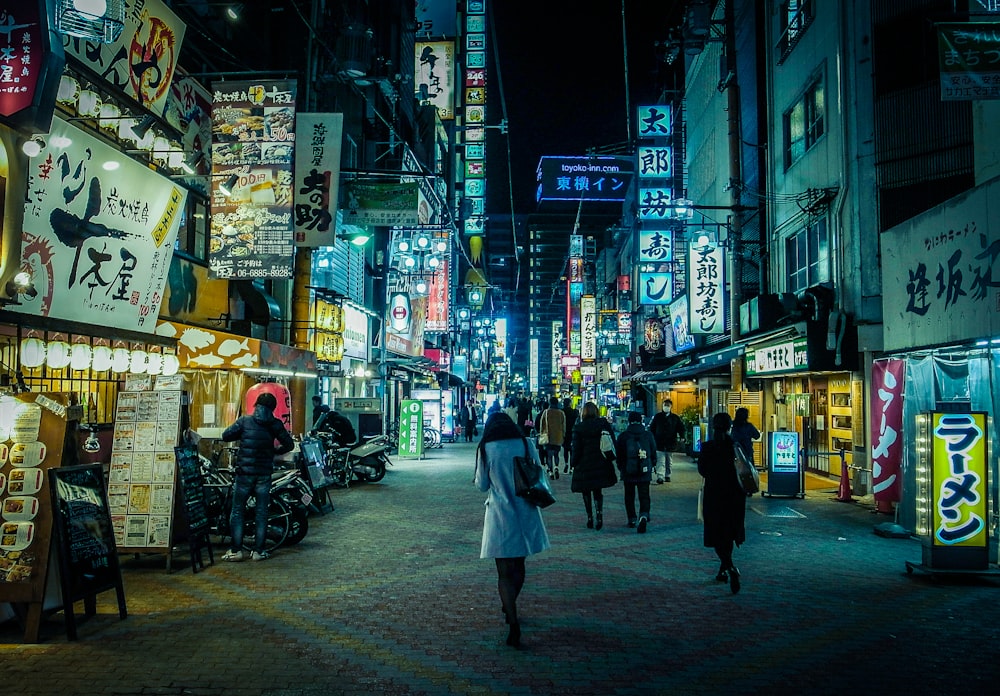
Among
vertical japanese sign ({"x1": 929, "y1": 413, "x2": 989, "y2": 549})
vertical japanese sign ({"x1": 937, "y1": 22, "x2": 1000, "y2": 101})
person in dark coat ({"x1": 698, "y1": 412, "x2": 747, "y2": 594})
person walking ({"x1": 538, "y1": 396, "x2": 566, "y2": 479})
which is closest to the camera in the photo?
person in dark coat ({"x1": 698, "y1": 412, "x2": 747, "y2": 594})

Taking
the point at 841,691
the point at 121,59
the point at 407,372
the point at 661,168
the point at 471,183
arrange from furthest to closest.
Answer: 1. the point at 471,183
2. the point at 407,372
3. the point at 661,168
4. the point at 121,59
5. the point at 841,691

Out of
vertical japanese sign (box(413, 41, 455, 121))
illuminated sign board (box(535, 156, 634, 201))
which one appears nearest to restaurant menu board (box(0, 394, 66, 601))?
illuminated sign board (box(535, 156, 634, 201))

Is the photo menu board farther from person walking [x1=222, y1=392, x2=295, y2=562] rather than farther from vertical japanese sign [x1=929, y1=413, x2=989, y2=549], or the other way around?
vertical japanese sign [x1=929, y1=413, x2=989, y2=549]

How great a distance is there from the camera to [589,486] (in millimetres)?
12070

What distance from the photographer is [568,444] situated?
21.4 m

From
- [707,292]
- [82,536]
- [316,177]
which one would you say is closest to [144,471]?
[82,536]

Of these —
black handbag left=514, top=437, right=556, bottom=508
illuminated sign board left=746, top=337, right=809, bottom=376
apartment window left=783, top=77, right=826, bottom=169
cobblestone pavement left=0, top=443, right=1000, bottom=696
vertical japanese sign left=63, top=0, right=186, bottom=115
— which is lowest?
cobblestone pavement left=0, top=443, right=1000, bottom=696

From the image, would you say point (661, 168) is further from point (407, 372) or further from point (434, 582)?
point (434, 582)

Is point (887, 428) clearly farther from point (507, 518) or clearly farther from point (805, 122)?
point (805, 122)

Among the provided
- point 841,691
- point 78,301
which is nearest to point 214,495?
point 78,301

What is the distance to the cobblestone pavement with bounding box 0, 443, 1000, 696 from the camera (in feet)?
18.2

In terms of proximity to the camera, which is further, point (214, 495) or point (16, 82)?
point (214, 495)

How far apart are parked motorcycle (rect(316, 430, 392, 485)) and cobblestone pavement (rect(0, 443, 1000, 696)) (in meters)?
6.57

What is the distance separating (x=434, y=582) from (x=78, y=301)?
5.81 meters
